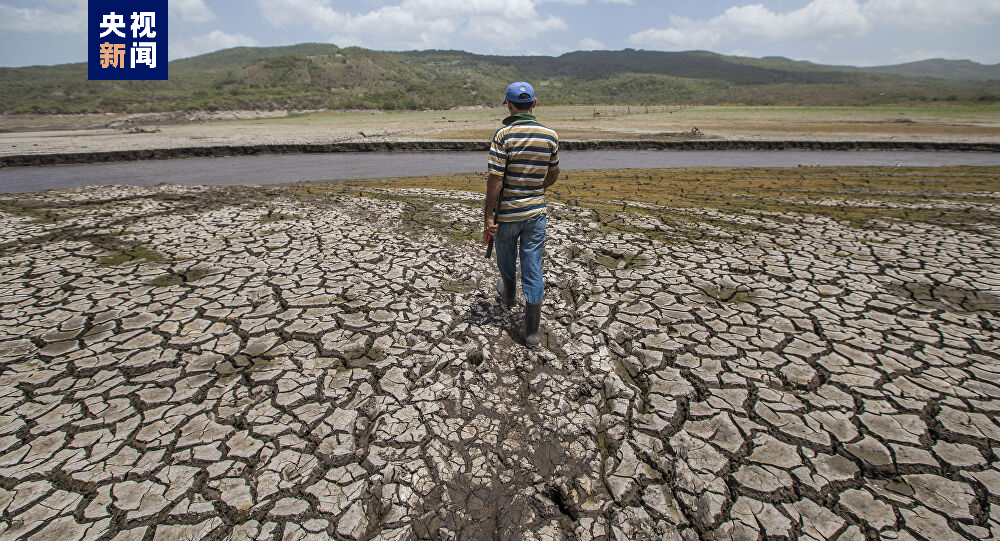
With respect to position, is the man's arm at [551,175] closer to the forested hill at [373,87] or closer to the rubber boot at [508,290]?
the rubber boot at [508,290]

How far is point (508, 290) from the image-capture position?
14.5ft

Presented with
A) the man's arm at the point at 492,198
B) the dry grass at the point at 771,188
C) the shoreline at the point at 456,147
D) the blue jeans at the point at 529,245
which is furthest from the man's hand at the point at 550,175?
the shoreline at the point at 456,147

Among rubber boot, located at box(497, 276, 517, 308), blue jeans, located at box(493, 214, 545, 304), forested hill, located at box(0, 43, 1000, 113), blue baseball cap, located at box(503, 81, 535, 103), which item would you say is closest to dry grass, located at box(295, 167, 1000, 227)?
rubber boot, located at box(497, 276, 517, 308)

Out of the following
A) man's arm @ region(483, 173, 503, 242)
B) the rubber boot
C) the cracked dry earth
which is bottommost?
the cracked dry earth

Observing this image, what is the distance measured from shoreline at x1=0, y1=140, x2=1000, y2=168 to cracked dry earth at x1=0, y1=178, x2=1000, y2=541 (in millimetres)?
14597

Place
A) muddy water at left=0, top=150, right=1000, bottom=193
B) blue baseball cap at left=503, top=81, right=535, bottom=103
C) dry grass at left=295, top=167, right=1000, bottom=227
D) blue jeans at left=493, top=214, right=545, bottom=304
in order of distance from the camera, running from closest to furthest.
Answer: blue baseball cap at left=503, top=81, right=535, bottom=103, blue jeans at left=493, top=214, right=545, bottom=304, dry grass at left=295, top=167, right=1000, bottom=227, muddy water at left=0, top=150, right=1000, bottom=193

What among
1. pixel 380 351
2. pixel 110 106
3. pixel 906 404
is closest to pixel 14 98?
pixel 110 106

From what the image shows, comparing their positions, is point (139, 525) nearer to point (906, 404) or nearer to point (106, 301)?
point (106, 301)

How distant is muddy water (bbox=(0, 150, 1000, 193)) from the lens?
44.4ft

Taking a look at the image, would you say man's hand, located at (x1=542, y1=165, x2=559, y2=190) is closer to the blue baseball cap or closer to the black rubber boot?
the blue baseball cap

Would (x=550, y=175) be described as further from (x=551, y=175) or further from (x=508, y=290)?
(x=508, y=290)

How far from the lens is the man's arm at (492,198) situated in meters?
3.45

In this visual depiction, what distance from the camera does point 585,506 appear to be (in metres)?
2.56

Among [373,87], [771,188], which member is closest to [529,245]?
[771,188]
